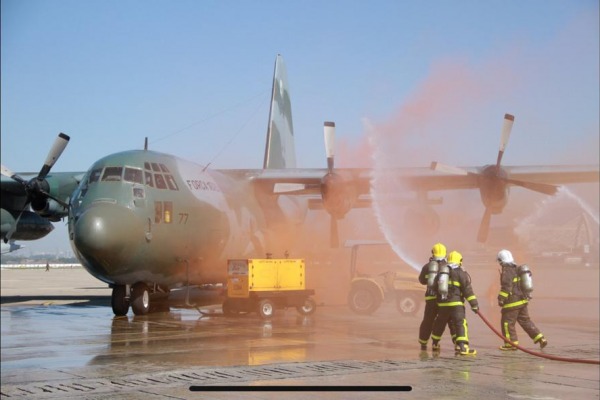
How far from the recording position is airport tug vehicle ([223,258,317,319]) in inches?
893

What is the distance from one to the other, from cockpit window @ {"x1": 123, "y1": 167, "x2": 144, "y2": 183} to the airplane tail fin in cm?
1478

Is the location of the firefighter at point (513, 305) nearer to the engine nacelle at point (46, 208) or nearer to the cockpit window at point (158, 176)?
the cockpit window at point (158, 176)

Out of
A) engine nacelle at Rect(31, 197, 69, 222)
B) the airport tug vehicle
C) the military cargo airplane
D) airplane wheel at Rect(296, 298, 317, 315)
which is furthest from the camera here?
engine nacelle at Rect(31, 197, 69, 222)

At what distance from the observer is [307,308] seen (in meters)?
24.4

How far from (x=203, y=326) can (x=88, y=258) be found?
144 inches

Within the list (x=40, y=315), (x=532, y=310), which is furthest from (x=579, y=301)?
(x=40, y=315)

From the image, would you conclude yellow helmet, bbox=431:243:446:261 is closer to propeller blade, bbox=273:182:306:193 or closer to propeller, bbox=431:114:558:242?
propeller, bbox=431:114:558:242

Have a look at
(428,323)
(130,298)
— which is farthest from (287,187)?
(428,323)

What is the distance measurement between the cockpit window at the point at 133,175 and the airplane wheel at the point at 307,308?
6.59m

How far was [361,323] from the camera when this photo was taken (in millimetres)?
20781

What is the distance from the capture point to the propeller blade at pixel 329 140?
2842 cm

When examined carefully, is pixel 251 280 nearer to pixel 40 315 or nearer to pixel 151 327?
pixel 151 327

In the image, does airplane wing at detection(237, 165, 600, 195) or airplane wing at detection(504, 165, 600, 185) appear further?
airplane wing at detection(237, 165, 600, 195)

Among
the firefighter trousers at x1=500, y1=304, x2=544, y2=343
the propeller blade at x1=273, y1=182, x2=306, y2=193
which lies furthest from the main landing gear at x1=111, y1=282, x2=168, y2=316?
the firefighter trousers at x1=500, y1=304, x2=544, y2=343
